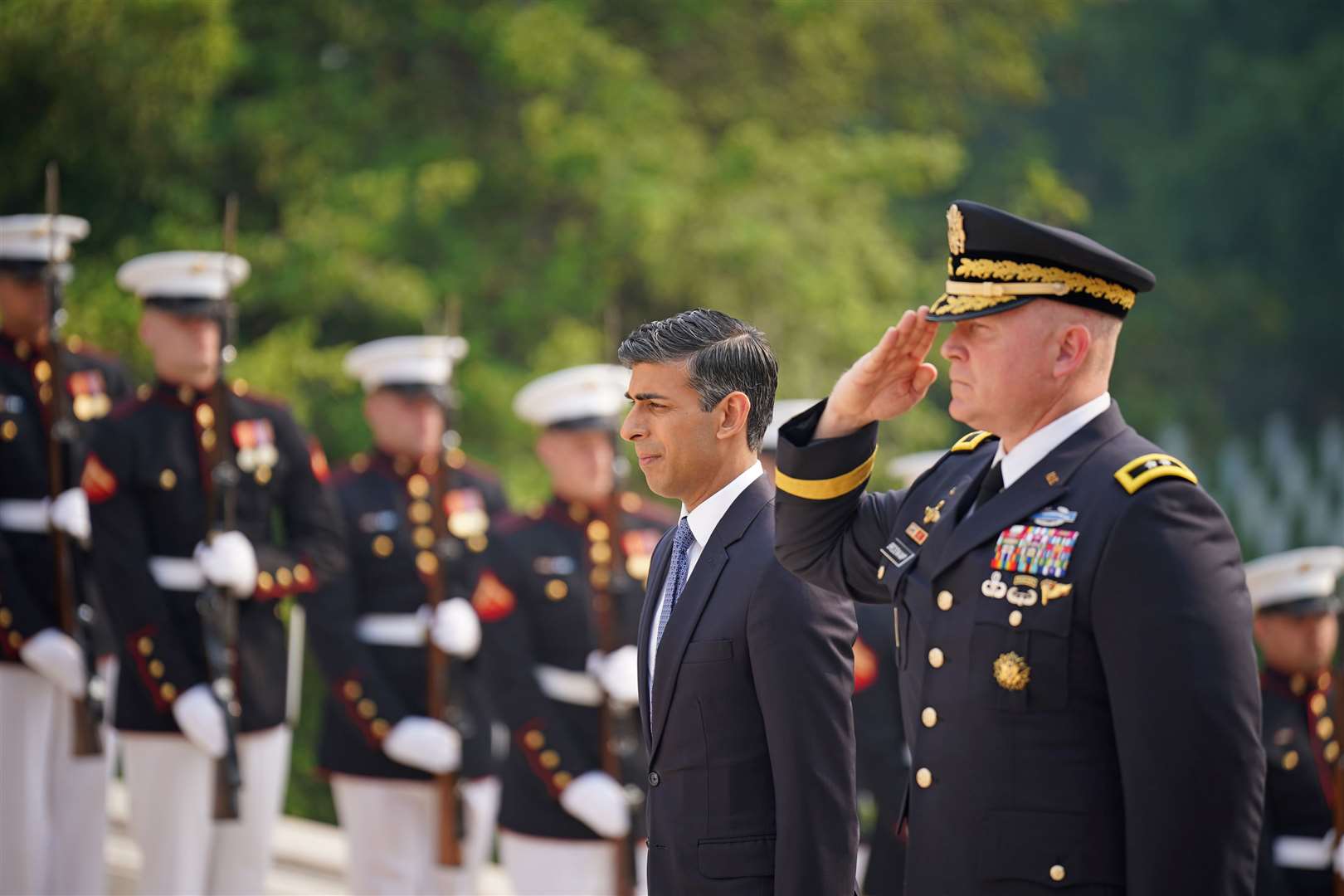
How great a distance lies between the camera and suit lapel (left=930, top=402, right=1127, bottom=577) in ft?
8.33

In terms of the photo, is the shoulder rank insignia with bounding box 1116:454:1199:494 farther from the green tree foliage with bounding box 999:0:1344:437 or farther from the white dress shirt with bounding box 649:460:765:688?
the green tree foliage with bounding box 999:0:1344:437

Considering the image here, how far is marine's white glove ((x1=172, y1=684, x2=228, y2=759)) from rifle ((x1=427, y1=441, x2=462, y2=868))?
0.83m

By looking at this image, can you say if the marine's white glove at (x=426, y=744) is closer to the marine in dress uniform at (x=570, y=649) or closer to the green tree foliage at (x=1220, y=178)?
the marine in dress uniform at (x=570, y=649)

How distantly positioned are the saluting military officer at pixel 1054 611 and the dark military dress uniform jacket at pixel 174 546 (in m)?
3.61

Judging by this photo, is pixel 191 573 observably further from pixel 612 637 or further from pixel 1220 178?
pixel 1220 178

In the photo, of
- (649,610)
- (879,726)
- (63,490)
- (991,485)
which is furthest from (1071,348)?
(63,490)

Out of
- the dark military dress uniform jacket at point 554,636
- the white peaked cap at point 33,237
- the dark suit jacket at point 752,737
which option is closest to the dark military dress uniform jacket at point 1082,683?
the dark suit jacket at point 752,737

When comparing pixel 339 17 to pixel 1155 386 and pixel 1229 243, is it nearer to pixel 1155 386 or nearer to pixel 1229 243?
pixel 1155 386

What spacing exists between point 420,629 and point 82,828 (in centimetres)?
140

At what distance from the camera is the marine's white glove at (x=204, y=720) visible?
5641 millimetres

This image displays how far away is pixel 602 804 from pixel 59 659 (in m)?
2.01

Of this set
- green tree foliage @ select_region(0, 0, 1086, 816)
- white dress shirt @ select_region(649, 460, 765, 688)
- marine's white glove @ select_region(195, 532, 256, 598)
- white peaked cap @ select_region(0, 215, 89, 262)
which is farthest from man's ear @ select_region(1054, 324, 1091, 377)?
green tree foliage @ select_region(0, 0, 1086, 816)

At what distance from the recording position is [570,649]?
604 centimetres

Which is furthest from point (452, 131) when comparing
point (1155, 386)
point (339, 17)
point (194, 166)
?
point (1155, 386)
